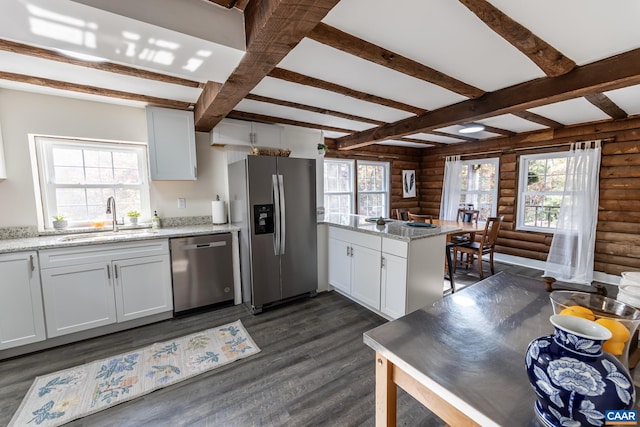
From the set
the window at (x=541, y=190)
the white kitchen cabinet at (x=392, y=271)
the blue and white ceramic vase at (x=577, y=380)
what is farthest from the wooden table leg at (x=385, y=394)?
the window at (x=541, y=190)

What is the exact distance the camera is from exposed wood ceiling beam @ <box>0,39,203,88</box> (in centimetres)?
170

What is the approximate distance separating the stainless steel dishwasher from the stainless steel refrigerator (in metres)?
0.20

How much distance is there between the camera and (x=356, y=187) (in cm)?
536

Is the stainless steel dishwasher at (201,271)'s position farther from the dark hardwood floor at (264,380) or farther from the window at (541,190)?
the window at (541,190)

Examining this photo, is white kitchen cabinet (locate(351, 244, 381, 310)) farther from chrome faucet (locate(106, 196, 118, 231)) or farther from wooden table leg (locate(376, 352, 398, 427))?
chrome faucet (locate(106, 196, 118, 231))

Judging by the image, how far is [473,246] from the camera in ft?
13.0

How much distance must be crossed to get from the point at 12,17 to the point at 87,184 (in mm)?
2108

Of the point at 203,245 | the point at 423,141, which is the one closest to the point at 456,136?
the point at 423,141

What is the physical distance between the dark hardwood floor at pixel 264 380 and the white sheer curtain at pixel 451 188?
3591 mm

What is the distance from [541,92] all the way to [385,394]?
2.77 meters

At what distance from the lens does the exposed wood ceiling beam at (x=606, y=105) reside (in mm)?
2678

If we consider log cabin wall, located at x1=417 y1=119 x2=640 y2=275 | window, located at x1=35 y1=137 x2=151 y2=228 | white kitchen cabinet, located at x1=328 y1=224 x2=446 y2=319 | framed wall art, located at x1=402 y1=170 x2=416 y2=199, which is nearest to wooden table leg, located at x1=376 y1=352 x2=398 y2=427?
white kitchen cabinet, located at x1=328 y1=224 x2=446 y2=319

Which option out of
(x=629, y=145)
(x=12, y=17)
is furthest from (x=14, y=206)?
(x=629, y=145)

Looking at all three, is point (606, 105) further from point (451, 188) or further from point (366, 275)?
point (366, 275)
